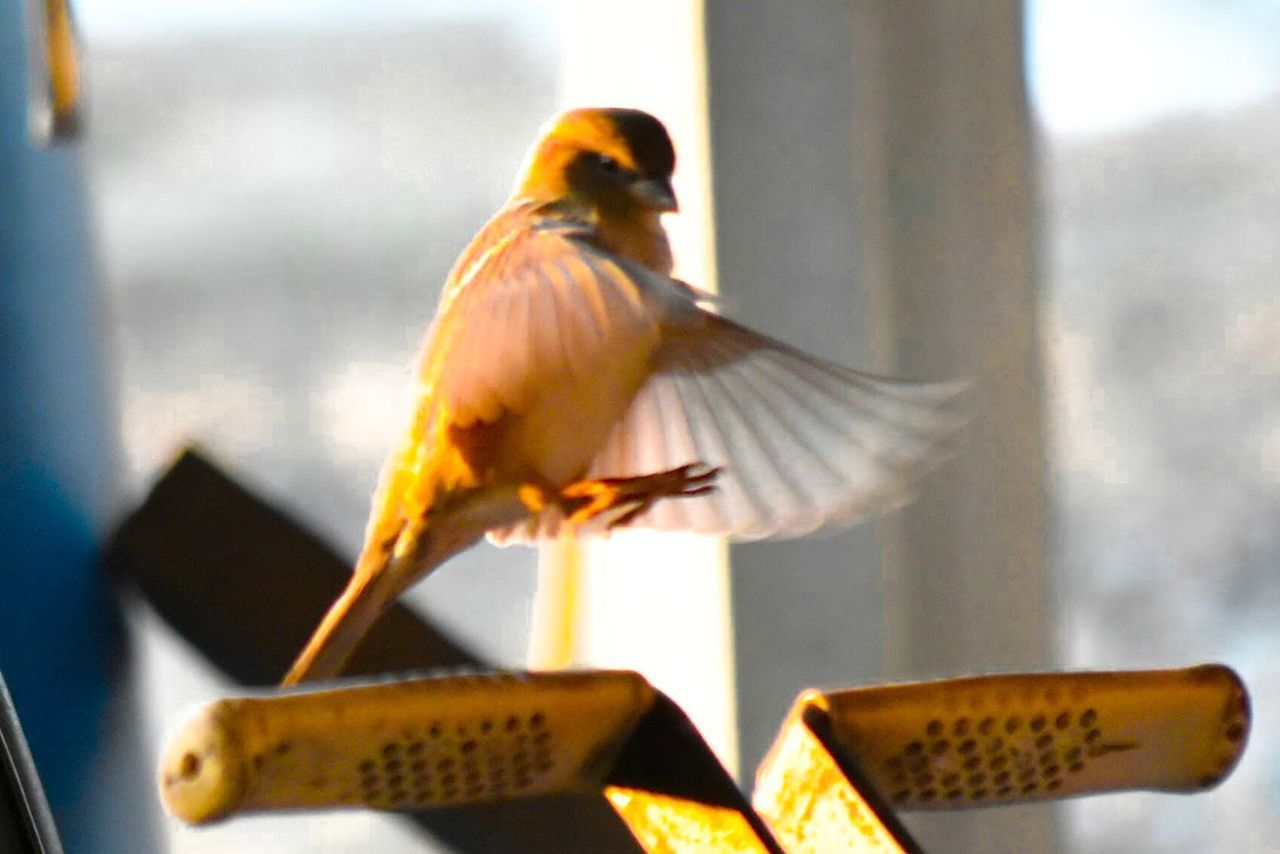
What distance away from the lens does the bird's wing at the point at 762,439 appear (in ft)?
2.24

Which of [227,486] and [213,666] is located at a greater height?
[227,486]

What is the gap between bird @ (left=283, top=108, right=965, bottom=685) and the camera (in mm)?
606

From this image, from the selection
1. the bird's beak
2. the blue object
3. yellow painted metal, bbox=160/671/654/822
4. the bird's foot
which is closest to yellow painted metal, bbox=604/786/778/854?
yellow painted metal, bbox=160/671/654/822

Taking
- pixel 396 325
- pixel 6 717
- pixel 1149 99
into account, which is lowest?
pixel 6 717

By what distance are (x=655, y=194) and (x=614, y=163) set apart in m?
0.03

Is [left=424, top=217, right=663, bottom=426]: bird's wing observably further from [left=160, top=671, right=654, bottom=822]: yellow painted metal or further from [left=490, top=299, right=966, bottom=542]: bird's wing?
[left=160, top=671, right=654, bottom=822]: yellow painted metal

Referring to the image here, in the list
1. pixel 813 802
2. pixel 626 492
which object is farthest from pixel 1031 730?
pixel 626 492

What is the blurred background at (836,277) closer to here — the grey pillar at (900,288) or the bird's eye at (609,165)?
the grey pillar at (900,288)

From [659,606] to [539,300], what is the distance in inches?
16.6

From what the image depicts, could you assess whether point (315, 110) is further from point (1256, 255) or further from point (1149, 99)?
point (1256, 255)

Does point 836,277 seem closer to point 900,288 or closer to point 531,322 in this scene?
point 900,288

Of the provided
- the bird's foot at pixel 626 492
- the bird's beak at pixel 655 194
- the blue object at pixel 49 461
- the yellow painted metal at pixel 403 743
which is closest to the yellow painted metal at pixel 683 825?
the yellow painted metal at pixel 403 743

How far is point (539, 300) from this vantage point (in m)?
0.59

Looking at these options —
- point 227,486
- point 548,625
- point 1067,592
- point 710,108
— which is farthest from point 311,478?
point 1067,592
